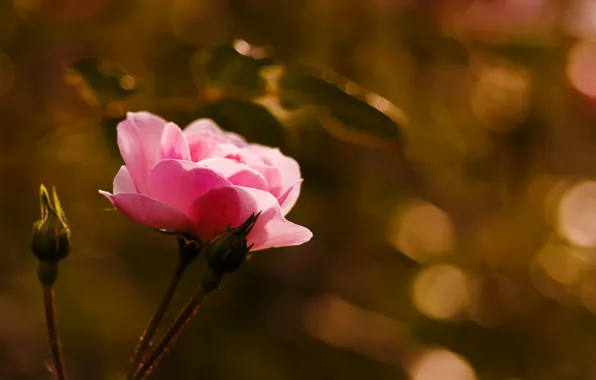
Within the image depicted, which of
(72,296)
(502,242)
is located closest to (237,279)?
(72,296)

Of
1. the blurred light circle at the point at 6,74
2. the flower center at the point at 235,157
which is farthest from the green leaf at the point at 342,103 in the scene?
the blurred light circle at the point at 6,74

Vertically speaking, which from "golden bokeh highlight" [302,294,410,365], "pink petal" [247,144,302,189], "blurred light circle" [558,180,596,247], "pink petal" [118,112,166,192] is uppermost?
"blurred light circle" [558,180,596,247]

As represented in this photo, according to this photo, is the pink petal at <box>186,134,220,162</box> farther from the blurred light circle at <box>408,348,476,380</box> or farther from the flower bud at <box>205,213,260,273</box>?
the blurred light circle at <box>408,348,476,380</box>

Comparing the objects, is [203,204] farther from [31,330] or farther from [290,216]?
[31,330]

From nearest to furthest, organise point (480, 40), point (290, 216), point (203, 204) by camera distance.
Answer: point (203, 204), point (480, 40), point (290, 216)

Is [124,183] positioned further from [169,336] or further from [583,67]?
[583,67]

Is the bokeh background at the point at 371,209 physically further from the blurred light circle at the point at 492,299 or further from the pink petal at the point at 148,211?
the pink petal at the point at 148,211

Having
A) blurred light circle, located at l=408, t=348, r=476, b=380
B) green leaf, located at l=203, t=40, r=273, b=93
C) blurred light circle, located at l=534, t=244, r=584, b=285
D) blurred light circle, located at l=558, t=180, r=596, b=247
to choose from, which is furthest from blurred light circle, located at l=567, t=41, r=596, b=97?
green leaf, located at l=203, t=40, r=273, b=93
